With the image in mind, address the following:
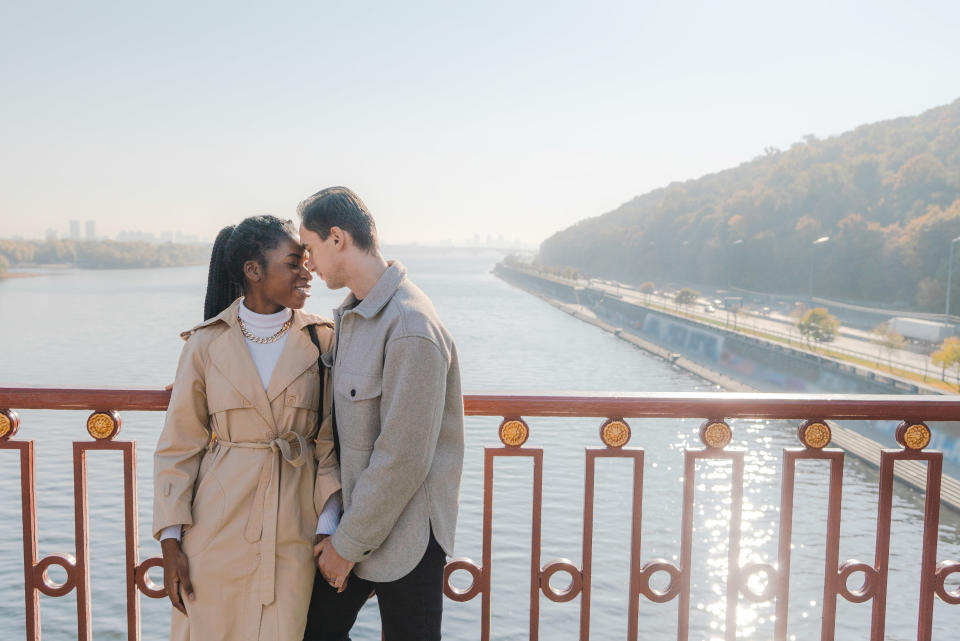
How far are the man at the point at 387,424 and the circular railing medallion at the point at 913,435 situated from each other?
1.11m

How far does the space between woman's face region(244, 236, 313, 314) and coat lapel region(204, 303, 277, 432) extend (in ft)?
0.34

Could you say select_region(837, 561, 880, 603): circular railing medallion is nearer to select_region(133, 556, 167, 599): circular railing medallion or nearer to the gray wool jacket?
the gray wool jacket

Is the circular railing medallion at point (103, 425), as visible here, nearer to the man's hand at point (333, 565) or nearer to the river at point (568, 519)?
the man's hand at point (333, 565)

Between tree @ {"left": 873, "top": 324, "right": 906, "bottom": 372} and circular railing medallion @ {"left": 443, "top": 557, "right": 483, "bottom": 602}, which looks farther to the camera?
tree @ {"left": 873, "top": 324, "right": 906, "bottom": 372}

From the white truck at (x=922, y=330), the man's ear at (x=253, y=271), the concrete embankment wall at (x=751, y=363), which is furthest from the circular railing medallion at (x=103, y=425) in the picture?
the white truck at (x=922, y=330)

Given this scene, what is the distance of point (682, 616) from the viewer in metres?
1.90

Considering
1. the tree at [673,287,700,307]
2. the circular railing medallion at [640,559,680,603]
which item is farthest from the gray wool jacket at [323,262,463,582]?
the tree at [673,287,700,307]

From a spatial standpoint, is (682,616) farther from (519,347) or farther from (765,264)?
Result: (765,264)

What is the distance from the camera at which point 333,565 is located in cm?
144

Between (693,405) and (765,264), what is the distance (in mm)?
53643

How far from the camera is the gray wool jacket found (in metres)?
1.37

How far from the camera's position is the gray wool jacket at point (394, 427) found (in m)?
1.37

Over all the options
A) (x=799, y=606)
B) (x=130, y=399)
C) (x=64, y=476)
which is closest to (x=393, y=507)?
(x=130, y=399)

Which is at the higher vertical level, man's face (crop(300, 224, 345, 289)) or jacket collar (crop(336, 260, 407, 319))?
man's face (crop(300, 224, 345, 289))
